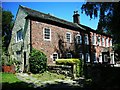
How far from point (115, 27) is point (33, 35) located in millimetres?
10139

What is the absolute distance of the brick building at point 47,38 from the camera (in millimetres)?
22656

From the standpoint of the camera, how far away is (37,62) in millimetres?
20703

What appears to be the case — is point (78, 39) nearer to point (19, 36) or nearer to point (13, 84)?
point (19, 36)

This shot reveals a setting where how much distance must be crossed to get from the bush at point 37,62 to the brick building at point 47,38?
1.29m

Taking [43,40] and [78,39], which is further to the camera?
[78,39]

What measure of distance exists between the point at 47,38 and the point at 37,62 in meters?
4.62

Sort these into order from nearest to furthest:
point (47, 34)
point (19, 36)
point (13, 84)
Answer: point (13, 84) < point (47, 34) < point (19, 36)

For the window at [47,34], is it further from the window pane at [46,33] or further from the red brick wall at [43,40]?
the red brick wall at [43,40]

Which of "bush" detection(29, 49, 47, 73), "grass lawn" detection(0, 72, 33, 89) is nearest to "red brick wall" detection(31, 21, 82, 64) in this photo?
"bush" detection(29, 49, 47, 73)

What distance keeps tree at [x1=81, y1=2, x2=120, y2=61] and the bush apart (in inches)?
311

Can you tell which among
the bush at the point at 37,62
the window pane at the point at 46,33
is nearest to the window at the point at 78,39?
the window pane at the point at 46,33

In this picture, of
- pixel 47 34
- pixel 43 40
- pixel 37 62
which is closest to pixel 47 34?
pixel 47 34

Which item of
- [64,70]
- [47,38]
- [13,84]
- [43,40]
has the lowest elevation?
[13,84]

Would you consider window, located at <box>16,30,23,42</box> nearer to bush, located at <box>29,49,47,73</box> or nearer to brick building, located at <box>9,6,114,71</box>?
brick building, located at <box>9,6,114,71</box>
